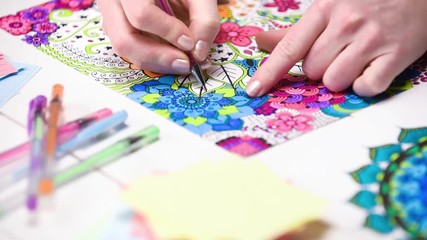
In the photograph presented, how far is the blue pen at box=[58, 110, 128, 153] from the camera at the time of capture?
0.56 metres

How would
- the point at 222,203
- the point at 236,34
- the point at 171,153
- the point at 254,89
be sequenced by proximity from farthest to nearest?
the point at 236,34 < the point at 254,89 < the point at 171,153 < the point at 222,203

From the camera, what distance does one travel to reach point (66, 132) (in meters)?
0.58

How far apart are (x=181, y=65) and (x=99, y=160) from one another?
0.20m

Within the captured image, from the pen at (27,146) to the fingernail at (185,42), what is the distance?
13 cm

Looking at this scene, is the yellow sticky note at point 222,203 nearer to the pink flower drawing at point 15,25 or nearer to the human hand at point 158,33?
the human hand at point 158,33

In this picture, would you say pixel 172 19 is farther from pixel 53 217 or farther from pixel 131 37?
pixel 53 217

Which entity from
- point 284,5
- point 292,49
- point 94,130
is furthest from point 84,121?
point 284,5

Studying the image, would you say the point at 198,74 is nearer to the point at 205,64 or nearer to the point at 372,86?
the point at 205,64

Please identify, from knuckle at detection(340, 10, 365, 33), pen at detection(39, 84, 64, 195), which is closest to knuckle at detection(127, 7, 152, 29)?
pen at detection(39, 84, 64, 195)

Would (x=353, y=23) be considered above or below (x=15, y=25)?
above

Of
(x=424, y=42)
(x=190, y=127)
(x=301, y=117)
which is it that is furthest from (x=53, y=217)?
(x=424, y=42)

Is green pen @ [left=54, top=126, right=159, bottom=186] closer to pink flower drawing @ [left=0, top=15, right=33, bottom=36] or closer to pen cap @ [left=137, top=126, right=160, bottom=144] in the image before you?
pen cap @ [left=137, top=126, right=160, bottom=144]

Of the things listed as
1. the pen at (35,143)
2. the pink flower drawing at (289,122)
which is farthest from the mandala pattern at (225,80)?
the pen at (35,143)

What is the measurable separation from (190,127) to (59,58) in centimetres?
24
